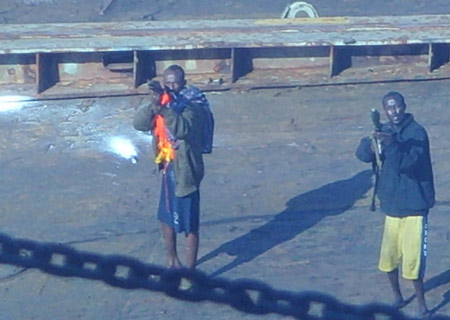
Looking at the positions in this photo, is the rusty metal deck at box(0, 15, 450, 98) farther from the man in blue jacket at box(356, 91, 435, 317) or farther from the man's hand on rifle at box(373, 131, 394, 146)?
the man's hand on rifle at box(373, 131, 394, 146)

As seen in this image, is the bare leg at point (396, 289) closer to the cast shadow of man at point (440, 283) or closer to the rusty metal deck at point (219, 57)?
the cast shadow of man at point (440, 283)

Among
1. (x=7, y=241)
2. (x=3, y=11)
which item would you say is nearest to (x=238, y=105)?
(x=3, y=11)

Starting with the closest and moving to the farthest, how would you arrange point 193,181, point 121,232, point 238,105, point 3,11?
point 193,181, point 121,232, point 238,105, point 3,11

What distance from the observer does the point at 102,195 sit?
441 inches

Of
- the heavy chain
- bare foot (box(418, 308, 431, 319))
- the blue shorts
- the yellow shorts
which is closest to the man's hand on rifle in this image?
the yellow shorts

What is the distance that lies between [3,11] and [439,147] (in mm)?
7483

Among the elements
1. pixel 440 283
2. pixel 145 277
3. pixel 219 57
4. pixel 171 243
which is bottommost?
pixel 440 283

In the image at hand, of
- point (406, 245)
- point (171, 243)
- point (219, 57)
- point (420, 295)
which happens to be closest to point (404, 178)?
point (406, 245)

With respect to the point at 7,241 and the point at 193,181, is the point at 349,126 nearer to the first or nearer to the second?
the point at 193,181

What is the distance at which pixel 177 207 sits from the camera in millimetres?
9086

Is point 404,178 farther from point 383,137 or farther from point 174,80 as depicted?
point 174,80

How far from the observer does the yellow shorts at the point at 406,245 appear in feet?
28.0

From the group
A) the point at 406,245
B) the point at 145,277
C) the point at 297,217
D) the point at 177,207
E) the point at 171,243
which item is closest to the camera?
the point at 145,277

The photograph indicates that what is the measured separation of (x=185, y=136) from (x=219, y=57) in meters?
4.52
